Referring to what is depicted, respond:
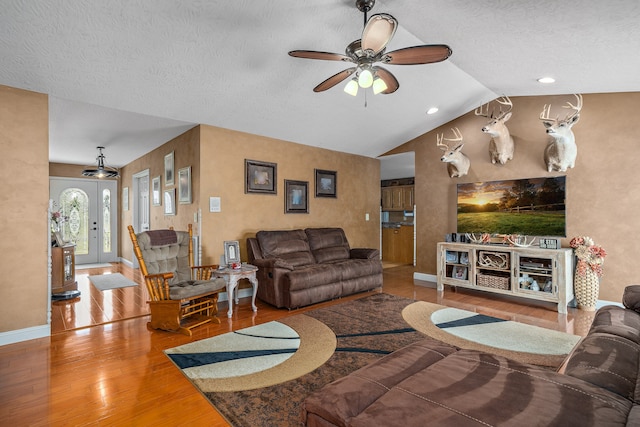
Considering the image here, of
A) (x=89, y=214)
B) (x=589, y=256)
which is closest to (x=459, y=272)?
(x=589, y=256)

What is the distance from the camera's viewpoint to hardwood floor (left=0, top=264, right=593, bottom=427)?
1.95 metres

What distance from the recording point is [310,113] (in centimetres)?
449

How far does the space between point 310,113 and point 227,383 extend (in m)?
3.46

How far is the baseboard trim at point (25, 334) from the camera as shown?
302 centimetres

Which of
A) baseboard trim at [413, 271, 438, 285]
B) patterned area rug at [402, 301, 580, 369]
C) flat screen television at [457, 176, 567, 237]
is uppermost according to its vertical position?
flat screen television at [457, 176, 567, 237]

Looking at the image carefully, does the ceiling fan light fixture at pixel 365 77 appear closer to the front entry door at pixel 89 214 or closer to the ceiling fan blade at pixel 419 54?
the ceiling fan blade at pixel 419 54

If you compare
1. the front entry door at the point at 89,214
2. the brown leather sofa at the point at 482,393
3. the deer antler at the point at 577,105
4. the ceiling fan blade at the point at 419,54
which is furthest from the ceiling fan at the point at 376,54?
the front entry door at the point at 89,214

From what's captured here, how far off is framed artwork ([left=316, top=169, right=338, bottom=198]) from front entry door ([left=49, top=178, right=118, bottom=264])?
5915 millimetres

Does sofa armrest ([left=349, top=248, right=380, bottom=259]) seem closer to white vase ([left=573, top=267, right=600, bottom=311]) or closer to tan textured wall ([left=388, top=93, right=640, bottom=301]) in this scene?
tan textured wall ([left=388, top=93, right=640, bottom=301])

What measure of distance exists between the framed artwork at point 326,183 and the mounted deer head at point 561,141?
3.26 metres

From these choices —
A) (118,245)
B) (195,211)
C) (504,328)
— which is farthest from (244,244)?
(118,245)

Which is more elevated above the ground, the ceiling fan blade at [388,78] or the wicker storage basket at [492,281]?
the ceiling fan blade at [388,78]

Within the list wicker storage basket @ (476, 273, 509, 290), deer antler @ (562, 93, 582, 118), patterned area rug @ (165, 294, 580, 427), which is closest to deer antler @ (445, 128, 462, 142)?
deer antler @ (562, 93, 582, 118)

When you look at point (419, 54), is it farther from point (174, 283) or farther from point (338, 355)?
point (174, 283)
